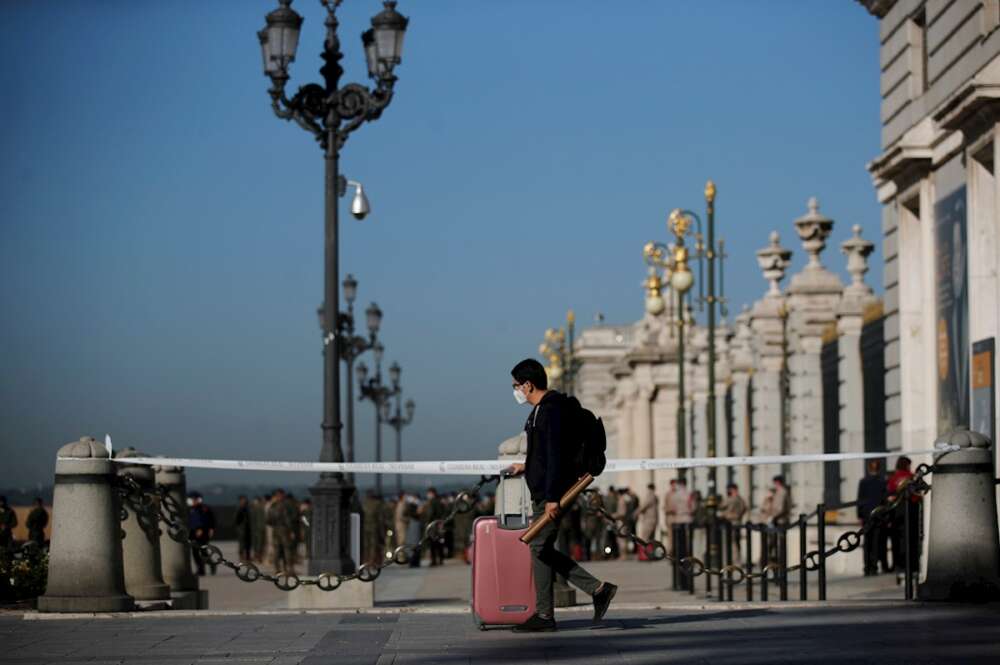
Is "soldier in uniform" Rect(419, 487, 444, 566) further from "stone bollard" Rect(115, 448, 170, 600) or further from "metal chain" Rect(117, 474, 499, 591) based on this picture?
"metal chain" Rect(117, 474, 499, 591)

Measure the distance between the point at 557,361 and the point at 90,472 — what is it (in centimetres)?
5458

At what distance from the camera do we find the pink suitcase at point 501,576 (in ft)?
39.4

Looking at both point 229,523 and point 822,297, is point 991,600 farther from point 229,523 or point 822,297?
point 229,523

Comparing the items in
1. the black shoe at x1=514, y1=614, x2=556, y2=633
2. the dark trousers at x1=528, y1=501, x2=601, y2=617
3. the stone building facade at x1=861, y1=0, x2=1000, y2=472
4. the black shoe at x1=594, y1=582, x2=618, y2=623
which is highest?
the stone building facade at x1=861, y1=0, x2=1000, y2=472

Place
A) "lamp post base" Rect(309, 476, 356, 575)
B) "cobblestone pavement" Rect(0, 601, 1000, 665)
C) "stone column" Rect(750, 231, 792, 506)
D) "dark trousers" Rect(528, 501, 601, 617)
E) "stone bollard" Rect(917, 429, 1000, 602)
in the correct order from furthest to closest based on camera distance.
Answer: "stone column" Rect(750, 231, 792, 506) < "lamp post base" Rect(309, 476, 356, 575) < "stone bollard" Rect(917, 429, 1000, 602) < "dark trousers" Rect(528, 501, 601, 617) < "cobblestone pavement" Rect(0, 601, 1000, 665)

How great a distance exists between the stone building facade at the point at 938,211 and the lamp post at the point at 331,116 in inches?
229

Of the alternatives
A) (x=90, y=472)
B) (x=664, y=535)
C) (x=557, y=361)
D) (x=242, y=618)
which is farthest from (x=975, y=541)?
(x=557, y=361)

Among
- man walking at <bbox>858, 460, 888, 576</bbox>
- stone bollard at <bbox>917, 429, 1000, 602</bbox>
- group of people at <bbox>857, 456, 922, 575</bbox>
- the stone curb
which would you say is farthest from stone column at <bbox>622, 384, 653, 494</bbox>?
stone bollard at <bbox>917, 429, 1000, 602</bbox>

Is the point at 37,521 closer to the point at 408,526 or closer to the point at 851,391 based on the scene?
the point at 408,526

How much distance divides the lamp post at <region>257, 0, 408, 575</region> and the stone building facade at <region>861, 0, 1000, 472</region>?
5.80 m

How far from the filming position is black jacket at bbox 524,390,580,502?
1173cm

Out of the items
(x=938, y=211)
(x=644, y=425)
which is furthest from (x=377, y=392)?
(x=938, y=211)

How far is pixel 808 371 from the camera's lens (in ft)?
100

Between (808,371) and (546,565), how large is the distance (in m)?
19.1
